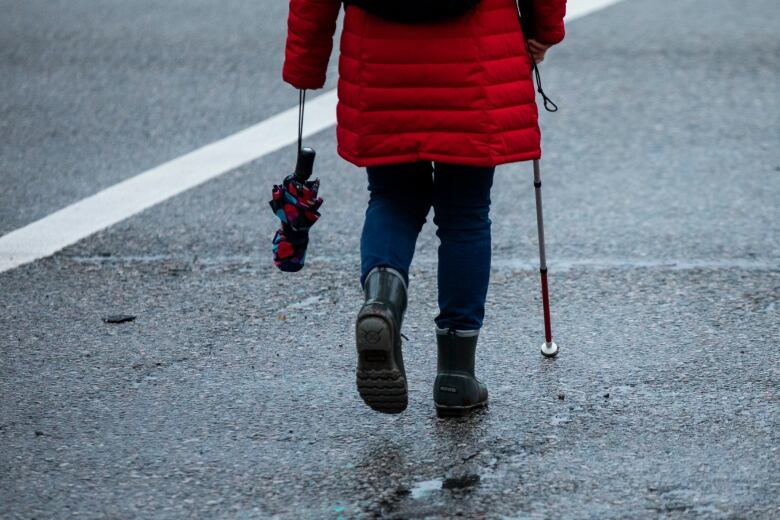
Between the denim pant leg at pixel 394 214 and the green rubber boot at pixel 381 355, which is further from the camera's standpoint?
the denim pant leg at pixel 394 214

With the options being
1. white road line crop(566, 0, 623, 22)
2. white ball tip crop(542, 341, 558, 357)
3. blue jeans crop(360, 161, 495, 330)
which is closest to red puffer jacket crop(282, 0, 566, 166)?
blue jeans crop(360, 161, 495, 330)

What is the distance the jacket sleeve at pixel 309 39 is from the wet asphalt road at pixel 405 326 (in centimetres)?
97

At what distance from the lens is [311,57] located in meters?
3.76

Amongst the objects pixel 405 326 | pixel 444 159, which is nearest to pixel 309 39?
pixel 444 159

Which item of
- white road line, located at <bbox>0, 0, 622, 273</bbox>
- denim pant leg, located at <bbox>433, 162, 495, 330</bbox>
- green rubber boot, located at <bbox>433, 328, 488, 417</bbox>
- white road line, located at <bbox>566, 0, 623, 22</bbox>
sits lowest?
white road line, located at <bbox>0, 0, 622, 273</bbox>

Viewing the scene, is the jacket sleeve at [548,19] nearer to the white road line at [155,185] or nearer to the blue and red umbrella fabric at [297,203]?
the blue and red umbrella fabric at [297,203]

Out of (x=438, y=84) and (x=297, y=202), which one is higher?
(x=438, y=84)

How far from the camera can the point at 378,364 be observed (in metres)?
3.51

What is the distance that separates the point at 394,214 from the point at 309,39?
543mm

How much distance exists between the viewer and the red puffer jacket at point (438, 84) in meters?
3.54

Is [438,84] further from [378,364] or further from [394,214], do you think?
[378,364]

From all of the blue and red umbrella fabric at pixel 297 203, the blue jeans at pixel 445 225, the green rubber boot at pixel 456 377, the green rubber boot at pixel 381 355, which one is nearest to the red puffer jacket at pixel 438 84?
the blue jeans at pixel 445 225

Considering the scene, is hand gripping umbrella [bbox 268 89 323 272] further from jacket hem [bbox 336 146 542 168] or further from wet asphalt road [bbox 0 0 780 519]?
wet asphalt road [bbox 0 0 780 519]

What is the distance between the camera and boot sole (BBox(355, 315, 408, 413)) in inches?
138
